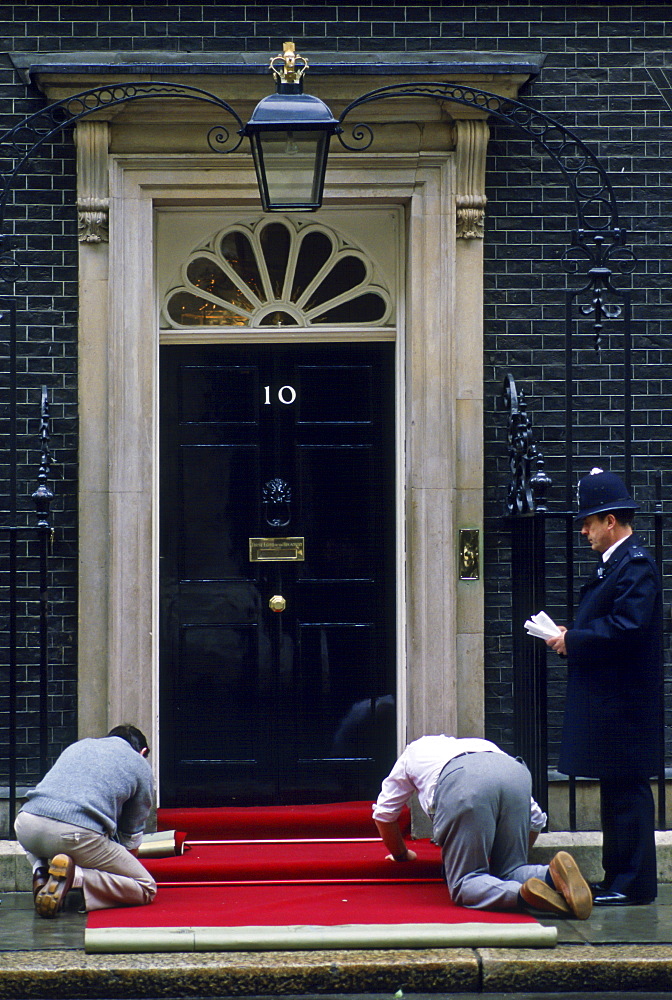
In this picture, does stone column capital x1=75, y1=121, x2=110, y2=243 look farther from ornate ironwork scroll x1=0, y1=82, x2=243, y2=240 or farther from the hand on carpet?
the hand on carpet

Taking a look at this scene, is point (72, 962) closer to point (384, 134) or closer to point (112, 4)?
point (384, 134)

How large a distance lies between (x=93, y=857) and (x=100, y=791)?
0.30 m

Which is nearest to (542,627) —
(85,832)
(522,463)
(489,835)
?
(489,835)

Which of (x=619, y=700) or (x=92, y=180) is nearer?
(x=619, y=700)

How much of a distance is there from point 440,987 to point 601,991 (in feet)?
2.19

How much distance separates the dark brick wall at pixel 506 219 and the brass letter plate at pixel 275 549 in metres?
1.06

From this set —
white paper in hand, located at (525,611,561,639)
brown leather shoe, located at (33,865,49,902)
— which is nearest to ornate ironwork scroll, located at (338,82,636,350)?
white paper in hand, located at (525,611,561,639)

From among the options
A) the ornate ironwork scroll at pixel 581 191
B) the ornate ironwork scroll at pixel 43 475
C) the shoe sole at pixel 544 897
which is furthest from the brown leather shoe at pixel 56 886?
the ornate ironwork scroll at pixel 581 191

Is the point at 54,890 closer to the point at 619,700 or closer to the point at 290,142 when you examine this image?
the point at 619,700

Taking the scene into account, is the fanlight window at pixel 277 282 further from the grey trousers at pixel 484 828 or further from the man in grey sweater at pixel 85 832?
the grey trousers at pixel 484 828

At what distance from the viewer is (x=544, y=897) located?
590 cm

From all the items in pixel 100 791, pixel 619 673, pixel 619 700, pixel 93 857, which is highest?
pixel 619 673

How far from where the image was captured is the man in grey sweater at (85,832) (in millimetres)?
6230

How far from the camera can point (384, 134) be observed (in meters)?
7.68
